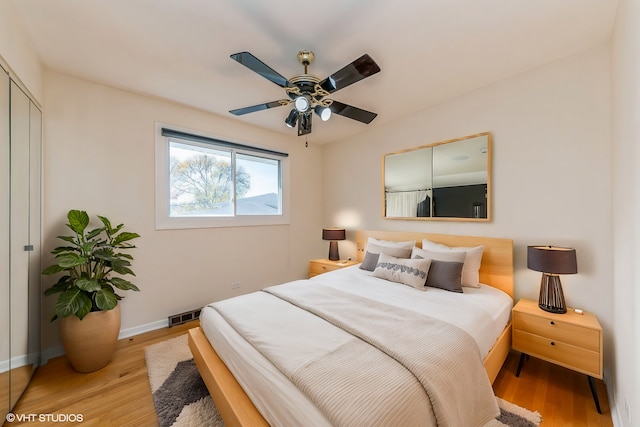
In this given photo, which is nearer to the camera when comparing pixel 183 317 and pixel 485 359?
pixel 485 359

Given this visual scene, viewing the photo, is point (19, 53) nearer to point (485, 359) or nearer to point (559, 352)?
point (485, 359)

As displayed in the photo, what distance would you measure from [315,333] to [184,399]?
3.65 feet

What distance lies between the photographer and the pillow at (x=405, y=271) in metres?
2.42

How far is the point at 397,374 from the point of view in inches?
45.5

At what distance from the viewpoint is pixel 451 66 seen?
2250mm

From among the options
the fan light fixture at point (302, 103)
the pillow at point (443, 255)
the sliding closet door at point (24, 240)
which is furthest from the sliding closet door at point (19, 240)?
the pillow at point (443, 255)

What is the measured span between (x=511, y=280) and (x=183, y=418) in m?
2.90

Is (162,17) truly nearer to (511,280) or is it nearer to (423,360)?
(423,360)

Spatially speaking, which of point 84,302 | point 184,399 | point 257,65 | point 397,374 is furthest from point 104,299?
point 397,374

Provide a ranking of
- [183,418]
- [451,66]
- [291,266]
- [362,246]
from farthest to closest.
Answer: [291,266] < [362,246] < [451,66] < [183,418]

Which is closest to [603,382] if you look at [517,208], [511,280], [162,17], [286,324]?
[511,280]

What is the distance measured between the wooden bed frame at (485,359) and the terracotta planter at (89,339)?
0.75 meters

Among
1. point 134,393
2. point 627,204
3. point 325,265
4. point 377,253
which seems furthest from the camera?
point 325,265

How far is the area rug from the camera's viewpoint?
63.0 inches
